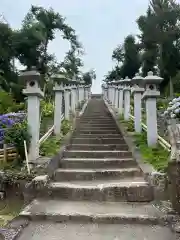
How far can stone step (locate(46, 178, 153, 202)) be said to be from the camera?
16.8ft

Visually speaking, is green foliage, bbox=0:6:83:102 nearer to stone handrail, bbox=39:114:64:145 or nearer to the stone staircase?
stone handrail, bbox=39:114:64:145

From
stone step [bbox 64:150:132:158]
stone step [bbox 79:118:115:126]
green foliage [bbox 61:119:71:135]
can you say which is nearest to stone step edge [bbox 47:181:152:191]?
stone step [bbox 64:150:132:158]

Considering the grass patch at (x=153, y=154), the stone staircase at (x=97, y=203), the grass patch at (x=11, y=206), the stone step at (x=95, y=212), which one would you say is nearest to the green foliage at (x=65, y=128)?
the stone staircase at (x=97, y=203)

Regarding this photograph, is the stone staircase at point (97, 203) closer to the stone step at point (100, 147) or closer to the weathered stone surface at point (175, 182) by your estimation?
the stone step at point (100, 147)

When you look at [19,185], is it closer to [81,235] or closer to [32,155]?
[32,155]

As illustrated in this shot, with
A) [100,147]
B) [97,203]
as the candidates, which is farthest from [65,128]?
[97,203]

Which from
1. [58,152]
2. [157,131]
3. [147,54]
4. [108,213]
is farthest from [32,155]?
[147,54]

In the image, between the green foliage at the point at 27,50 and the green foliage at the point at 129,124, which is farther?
the green foliage at the point at 27,50

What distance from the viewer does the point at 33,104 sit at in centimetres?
637

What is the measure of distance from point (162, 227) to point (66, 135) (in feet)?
14.8

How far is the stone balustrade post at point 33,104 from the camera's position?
6.25 metres

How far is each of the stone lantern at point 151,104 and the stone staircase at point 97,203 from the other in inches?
23.1

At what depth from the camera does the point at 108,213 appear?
4566 mm

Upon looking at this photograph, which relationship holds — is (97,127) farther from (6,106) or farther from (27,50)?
(27,50)
